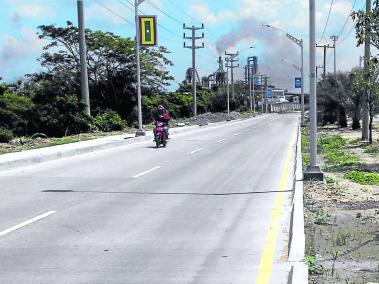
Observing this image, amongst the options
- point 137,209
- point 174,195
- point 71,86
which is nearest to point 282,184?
point 174,195

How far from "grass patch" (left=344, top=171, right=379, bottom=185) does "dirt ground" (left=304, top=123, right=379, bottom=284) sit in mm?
367

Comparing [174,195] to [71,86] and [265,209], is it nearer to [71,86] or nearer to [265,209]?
[265,209]

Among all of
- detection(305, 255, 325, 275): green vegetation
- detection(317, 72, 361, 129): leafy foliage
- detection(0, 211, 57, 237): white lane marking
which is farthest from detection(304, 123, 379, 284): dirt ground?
detection(317, 72, 361, 129): leafy foliage

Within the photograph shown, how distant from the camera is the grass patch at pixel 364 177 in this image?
45.3 feet

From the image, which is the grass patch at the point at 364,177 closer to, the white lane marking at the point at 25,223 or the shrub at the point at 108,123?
the white lane marking at the point at 25,223

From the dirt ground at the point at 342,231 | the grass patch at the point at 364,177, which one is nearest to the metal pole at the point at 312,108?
the dirt ground at the point at 342,231

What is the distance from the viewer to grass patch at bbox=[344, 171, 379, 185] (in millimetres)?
13812

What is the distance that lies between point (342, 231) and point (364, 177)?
6.59 meters

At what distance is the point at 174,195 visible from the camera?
40.3 feet

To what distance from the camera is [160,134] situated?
26938 mm

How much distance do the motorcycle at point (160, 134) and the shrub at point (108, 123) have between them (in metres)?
14.7

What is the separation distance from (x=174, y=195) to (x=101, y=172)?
508cm

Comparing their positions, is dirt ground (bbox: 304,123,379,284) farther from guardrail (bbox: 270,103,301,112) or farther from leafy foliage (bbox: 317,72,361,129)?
guardrail (bbox: 270,103,301,112)

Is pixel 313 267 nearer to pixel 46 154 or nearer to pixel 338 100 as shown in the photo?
pixel 46 154
